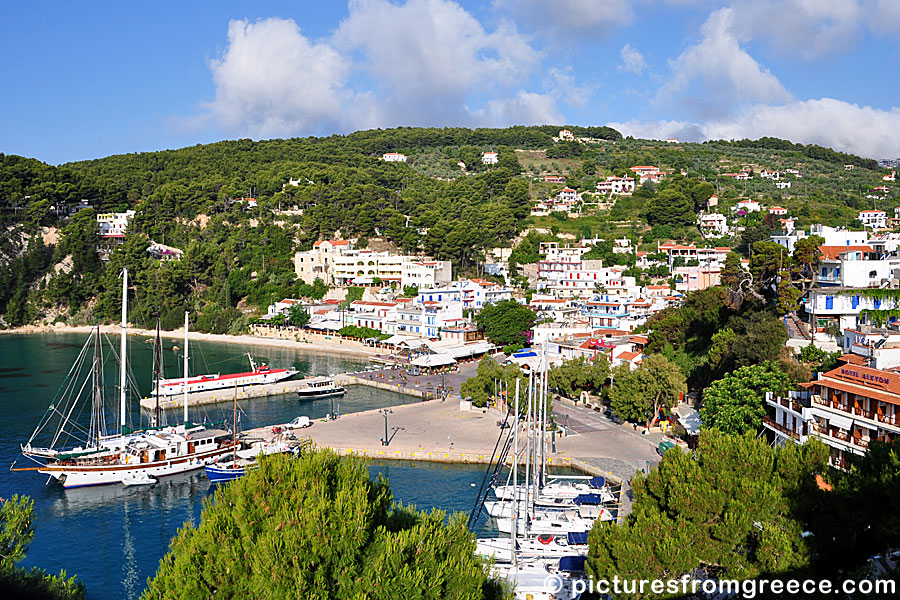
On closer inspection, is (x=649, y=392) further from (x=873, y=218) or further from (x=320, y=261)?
(x=873, y=218)

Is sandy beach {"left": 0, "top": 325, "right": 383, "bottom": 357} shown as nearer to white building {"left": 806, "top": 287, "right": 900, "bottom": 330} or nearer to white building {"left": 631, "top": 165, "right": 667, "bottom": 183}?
white building {"left": 806, "top": 287, "right": 900, "bottom": 330}

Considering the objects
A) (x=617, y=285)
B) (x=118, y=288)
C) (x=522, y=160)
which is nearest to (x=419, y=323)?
(x=617, y=285)

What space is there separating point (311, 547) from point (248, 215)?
56.5 meters

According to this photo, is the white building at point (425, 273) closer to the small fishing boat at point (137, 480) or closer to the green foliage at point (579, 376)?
the green foliage at point (579, 376)

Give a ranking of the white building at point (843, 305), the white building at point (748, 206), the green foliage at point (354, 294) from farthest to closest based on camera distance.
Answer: the white building at point (748, 206), the green foliage at point (354, 294), the white building at point (843, 305)

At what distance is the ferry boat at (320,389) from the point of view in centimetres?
3012

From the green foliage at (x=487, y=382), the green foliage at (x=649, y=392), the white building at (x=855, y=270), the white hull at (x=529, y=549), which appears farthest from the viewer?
the green foliage at (x=487, y=382)

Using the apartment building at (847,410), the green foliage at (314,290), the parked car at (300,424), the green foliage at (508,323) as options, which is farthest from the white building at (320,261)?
the apartment building at (847,410)

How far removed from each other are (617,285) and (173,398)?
26512 mm

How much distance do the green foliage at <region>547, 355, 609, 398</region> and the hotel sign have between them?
10920 millimetres

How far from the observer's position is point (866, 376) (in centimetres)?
1388

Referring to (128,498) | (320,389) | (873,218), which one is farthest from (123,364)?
(873,218)

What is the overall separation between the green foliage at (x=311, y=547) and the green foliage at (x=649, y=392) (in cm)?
1439

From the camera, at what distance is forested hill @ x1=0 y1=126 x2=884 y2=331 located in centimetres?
5228
